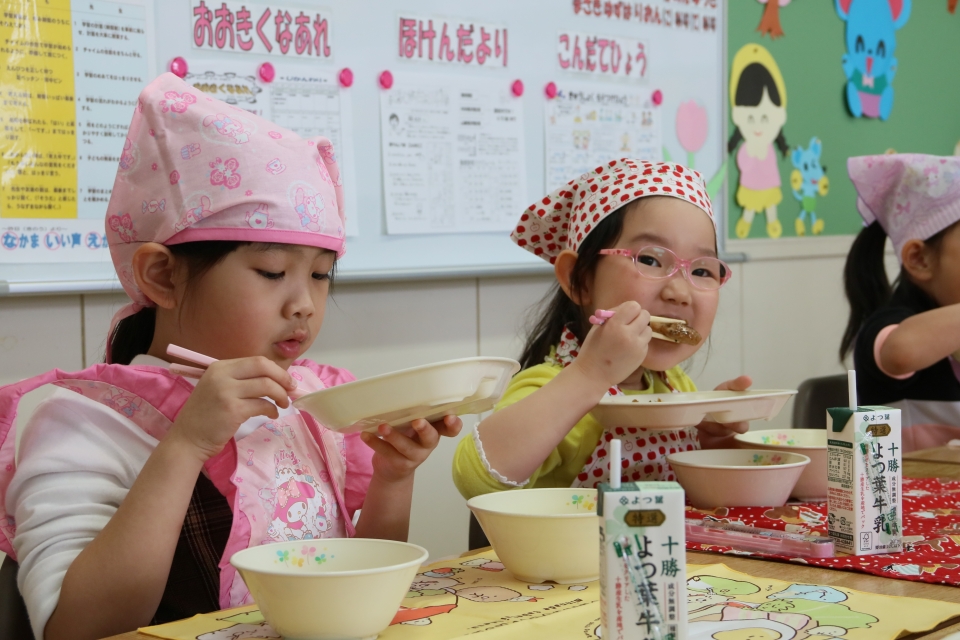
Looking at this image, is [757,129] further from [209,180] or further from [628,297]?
[209,180]

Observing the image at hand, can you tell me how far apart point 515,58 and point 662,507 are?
71.5 inches

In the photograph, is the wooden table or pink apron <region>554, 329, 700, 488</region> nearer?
the wooden table

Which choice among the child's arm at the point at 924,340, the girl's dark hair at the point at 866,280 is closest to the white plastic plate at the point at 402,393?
the child's arm at the point at 924,340

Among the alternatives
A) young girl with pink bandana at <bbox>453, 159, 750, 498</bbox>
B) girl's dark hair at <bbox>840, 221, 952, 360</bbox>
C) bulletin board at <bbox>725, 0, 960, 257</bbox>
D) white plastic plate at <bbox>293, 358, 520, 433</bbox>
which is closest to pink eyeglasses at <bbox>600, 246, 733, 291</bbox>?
young girl with pink bandana at <bbox>453, 159, 750, 498</bbox>

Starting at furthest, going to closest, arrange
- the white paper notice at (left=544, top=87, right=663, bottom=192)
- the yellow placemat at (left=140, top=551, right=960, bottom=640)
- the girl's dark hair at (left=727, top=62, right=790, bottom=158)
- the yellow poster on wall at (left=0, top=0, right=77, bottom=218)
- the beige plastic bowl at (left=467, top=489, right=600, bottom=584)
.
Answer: the girl's dark hair at (left=727, top=62, right=790, bottom=158) → the white paper notice at (left=544, top=87, right=663, bottom=192) → the yellow poster on wall at (left=0, top=0, right=77, bottom=218) → the beige plastic bowl at (left=467, top=489, right=600, bottom=584) → the yellow placemat at (left=140, top=551, right=960, bottom=640)

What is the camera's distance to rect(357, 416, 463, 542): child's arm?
1007 mm

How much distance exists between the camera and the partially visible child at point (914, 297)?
1.92 metres

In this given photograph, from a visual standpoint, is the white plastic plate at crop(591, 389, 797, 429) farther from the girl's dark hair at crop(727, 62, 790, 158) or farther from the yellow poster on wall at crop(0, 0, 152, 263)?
the girl's dark hair at crop(727, 62, 790, 158)

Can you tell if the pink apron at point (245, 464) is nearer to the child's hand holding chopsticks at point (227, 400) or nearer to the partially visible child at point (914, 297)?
the child's hand holding chopsticks at point (227, 400)

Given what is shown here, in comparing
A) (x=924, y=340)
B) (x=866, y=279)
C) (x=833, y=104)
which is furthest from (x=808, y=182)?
(x=924, y=340)

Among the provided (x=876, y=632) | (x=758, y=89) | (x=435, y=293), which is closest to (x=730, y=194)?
(x=758, y=89)

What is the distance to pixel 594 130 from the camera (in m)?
2.46

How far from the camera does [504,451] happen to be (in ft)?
3.93

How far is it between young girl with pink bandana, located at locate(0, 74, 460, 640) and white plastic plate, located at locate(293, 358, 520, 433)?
0.26 feet
